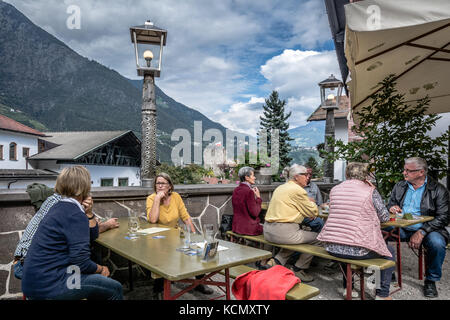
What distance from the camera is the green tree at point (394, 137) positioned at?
12.5 ft

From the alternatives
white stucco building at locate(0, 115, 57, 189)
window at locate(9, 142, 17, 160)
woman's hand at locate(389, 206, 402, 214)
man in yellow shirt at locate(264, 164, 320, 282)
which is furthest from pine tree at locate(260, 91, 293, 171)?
man in yellow shirt at locate(264, 164, 320, 282)

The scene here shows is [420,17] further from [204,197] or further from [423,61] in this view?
Answer: [204,197]

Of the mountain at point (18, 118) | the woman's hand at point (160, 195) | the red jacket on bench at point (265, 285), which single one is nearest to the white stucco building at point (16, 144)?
the woman's hand at point (160, 195)

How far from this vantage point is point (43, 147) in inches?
1372

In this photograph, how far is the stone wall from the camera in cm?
316

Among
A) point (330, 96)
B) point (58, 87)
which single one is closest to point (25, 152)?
point (330, 96)

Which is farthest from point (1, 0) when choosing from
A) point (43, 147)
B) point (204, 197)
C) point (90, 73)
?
point (204, 197)

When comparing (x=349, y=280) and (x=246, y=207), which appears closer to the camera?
(x=349, y=280)

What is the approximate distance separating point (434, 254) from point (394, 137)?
1.41m

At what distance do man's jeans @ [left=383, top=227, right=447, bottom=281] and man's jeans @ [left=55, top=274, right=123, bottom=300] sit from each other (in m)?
3.05

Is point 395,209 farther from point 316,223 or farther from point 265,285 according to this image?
point 265,285

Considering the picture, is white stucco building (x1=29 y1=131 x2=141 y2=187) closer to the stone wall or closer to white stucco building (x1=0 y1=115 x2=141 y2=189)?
white stucco building (x1=0 y1=115 x2=141 y2=189)

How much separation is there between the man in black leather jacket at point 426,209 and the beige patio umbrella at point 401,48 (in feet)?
3.45

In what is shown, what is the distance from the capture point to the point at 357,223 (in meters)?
2.90
